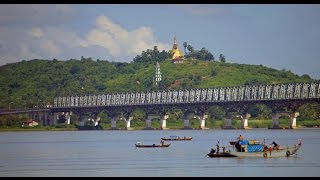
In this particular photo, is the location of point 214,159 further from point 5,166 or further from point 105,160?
point 5,166

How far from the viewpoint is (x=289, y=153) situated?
82.4 m

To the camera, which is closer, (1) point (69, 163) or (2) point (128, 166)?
(2) point (128, 166)

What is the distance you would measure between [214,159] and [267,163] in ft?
26.1

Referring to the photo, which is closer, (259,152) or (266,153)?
(266,153)
